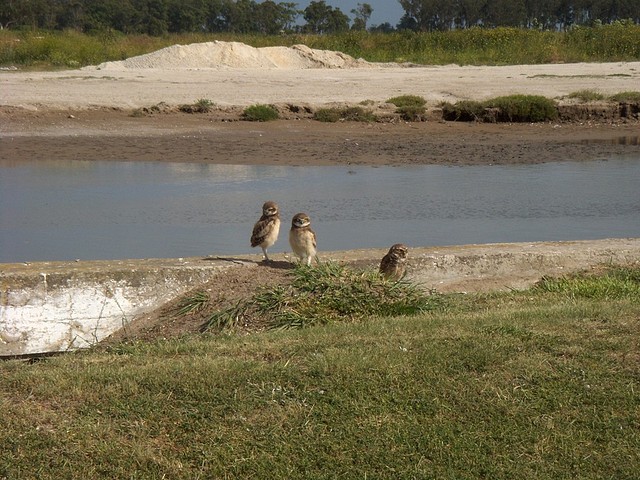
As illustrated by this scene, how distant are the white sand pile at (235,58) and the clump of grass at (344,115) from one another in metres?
13.0

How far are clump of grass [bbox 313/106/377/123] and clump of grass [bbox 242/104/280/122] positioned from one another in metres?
1.12

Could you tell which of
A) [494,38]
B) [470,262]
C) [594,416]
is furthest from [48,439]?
[494,38]

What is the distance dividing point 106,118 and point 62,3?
161 ft

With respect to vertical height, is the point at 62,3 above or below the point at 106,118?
above

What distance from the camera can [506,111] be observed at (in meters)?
26.8

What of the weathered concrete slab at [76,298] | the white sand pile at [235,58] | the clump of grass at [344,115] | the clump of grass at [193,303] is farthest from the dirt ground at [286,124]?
the clump of grass at [193,303]

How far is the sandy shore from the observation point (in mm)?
22453

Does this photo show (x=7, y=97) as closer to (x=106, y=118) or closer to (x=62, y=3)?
(x=106, y=118)

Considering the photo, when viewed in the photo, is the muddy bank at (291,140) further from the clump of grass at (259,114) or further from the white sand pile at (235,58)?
the white sand pile at (235,58)

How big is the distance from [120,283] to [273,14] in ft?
201

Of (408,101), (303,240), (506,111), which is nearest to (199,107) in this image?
(408,101)

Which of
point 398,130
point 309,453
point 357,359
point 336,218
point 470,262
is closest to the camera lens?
point 309,453

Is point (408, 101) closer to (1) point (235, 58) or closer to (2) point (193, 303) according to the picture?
(1) point (235, 58)

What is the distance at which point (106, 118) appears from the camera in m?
26.3
